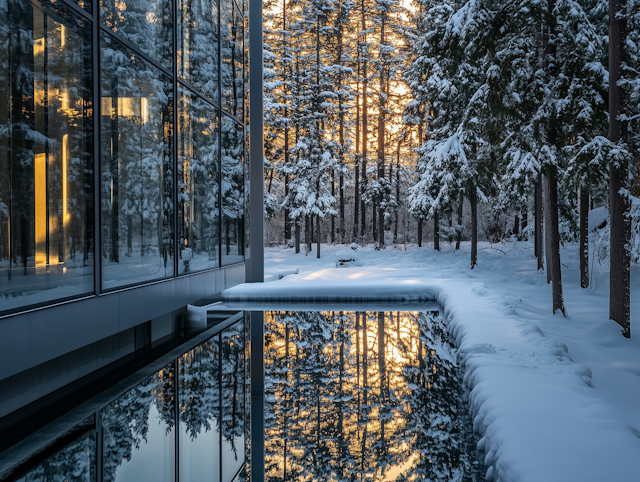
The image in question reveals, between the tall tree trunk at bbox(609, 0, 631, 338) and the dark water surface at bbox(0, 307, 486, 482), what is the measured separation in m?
3.00

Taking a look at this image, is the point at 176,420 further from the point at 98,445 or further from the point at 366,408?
the point at 366,408

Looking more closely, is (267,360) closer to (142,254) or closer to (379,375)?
(379,375)

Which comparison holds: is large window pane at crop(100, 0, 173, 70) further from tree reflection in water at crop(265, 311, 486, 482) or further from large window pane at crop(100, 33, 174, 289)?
tree reflection in water at crop(265, 311, 486, 482)

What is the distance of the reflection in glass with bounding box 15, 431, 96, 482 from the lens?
413 centimetres

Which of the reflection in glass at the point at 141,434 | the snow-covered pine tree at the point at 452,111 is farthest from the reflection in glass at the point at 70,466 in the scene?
the snow-covered pine tree at the point at 452,111

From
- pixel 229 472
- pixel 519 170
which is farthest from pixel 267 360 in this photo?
pixel 519 170

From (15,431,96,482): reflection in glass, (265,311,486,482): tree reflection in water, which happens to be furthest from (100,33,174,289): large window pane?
(265,311,486,482): tree reflection in water

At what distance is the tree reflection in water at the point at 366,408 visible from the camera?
4.45 meters

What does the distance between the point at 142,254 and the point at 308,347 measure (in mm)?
3253

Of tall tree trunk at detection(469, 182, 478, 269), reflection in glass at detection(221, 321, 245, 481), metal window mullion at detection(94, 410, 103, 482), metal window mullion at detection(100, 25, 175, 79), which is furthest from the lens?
tall tree trunk at detection(469, 182, 478, 269)

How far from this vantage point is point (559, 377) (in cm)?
552

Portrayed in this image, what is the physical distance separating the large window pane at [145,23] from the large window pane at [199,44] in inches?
22.3

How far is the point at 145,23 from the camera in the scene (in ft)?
26.5

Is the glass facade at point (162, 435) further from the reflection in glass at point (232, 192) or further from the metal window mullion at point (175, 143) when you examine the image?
the reflection in glass at point (232, 192)
